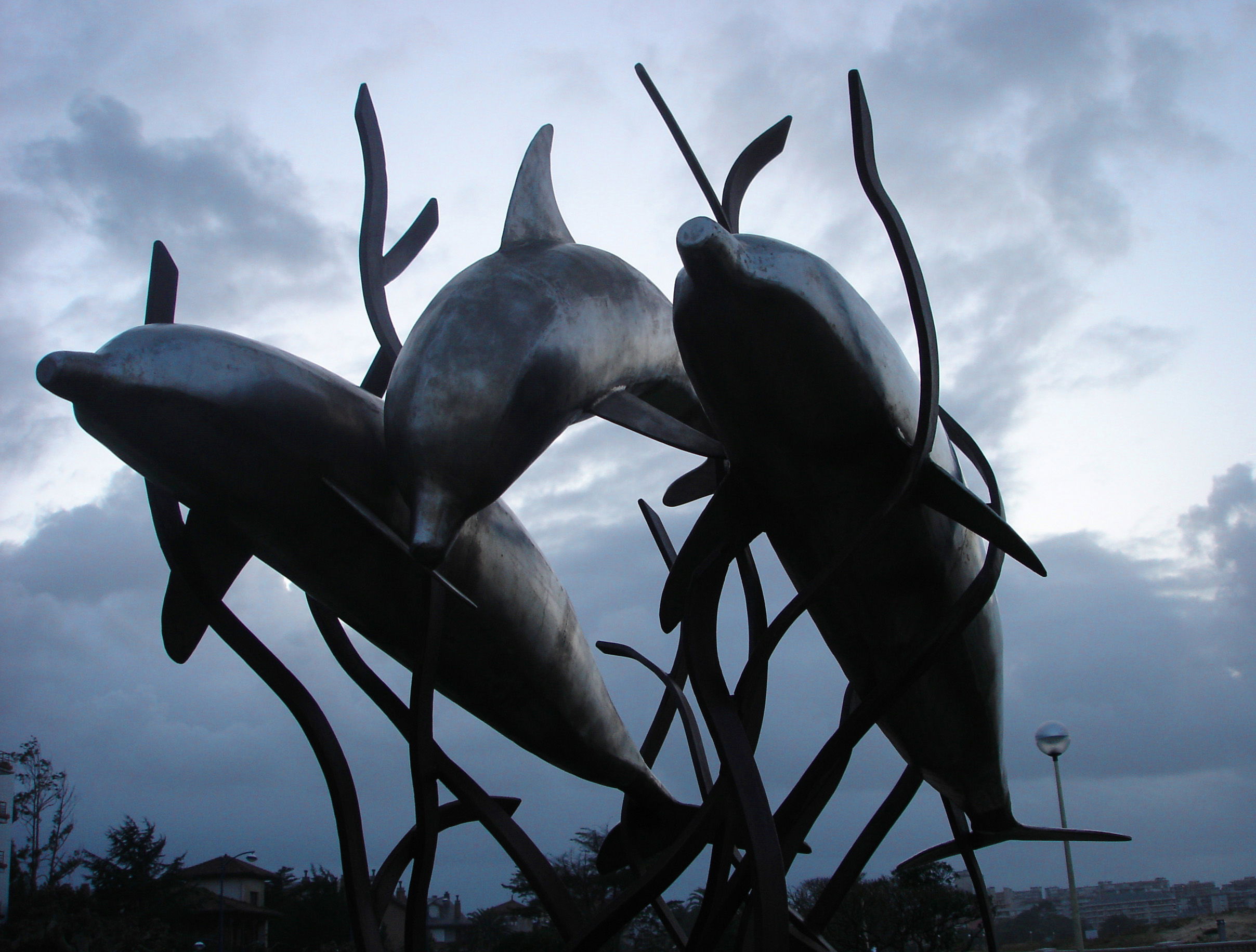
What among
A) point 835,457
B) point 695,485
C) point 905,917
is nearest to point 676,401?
point 695,485

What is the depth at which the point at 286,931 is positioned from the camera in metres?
38.5

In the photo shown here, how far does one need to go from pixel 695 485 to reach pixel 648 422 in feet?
4.01

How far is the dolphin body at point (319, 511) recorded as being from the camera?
6434mm

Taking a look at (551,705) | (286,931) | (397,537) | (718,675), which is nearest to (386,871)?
(551,705)

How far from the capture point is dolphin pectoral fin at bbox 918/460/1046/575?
5605 mm

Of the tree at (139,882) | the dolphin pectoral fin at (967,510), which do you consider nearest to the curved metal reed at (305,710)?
the dolphin pectoral fin at (967,510)

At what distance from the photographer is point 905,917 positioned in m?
28.7

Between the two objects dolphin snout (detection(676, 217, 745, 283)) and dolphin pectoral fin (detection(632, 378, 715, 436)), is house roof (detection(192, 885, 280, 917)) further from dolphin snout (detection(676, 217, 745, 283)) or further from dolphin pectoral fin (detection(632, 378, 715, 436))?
dolphin snout (detection(676, 217, 745, 283))

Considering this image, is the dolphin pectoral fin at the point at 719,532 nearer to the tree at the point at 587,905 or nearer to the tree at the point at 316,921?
the tree at the point at 587,905

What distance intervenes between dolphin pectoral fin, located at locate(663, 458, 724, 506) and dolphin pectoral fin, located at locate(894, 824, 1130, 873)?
313cm

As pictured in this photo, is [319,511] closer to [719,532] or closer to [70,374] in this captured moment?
[70,374]

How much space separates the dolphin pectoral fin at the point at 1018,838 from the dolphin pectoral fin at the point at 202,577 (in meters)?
5.31

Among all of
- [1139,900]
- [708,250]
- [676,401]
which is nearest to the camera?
[708,250]

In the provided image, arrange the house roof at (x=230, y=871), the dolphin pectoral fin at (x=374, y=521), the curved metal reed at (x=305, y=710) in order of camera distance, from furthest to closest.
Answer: the house roof at (x=230, y=871), the curved metal reed at (x=305, y=710), the dolphin pectoral fin at (x=374, y=521)
